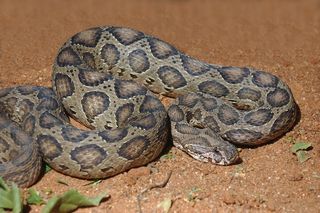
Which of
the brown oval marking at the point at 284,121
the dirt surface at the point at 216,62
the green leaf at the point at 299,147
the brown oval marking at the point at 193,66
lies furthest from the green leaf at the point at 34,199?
the green leaf at the point at 299,147

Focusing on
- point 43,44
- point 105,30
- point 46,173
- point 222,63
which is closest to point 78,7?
point 43,44

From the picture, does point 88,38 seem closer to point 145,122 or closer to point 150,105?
point 150,105

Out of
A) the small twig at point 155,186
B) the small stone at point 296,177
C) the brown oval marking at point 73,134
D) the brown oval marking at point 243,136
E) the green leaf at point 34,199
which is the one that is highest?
the brown oval marking at point 73,134

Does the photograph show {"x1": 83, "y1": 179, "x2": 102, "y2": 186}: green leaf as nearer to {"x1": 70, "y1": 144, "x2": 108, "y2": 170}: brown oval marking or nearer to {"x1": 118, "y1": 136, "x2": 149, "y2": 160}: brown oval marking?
{"x1": 70, "y1": 144, "x2": 108, "y2": 170}: brown oval marking

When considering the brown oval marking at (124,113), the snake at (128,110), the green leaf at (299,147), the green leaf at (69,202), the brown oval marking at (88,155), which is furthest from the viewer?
the brown oval marking at (124,113)

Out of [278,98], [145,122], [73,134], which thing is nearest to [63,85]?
[73,134]

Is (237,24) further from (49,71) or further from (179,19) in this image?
(49,71)

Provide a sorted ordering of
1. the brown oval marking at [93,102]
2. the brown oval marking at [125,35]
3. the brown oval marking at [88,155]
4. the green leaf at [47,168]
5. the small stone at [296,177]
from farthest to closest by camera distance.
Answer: the brown oval marking at [125,35], the brown oval marking at [93,102], the green leaf at [47,168], the small stone at [296,177], the brown oval marking at [88,155]

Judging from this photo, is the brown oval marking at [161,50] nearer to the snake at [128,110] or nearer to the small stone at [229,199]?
the snake at [128,110]
